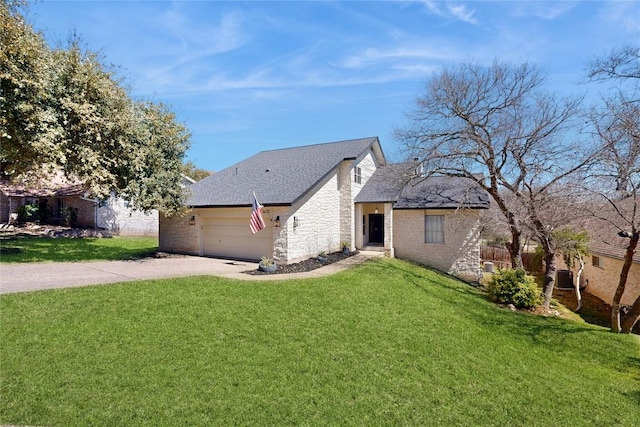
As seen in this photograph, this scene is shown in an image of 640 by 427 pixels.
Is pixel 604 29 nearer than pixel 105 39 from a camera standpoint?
Yes

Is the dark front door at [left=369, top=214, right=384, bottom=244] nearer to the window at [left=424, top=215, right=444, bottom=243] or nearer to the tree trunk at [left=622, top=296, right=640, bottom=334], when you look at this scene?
the window at [left=424, top=215, right=444, bottom=243]

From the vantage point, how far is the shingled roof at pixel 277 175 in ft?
50.4

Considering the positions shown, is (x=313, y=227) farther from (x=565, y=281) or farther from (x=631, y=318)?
(x=565, y=281)

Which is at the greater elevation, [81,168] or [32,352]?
[81,168]

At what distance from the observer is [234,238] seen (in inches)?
654

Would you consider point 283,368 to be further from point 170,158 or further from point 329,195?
point 170,158

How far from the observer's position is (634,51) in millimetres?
9109

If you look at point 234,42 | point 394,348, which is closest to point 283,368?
point 394,348

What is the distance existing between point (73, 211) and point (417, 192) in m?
27.0

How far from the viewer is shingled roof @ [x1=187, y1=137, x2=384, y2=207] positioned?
15.4m

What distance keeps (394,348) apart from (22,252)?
18.5 m

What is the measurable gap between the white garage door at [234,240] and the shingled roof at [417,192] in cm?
607

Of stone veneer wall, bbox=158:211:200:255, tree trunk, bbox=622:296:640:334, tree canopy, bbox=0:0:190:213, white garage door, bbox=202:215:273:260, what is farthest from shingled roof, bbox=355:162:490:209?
tree canopy, bbox=0:0:190:213

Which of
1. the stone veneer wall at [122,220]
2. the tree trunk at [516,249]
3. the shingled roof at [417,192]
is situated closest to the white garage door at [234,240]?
the shingled roof at [417,192]
